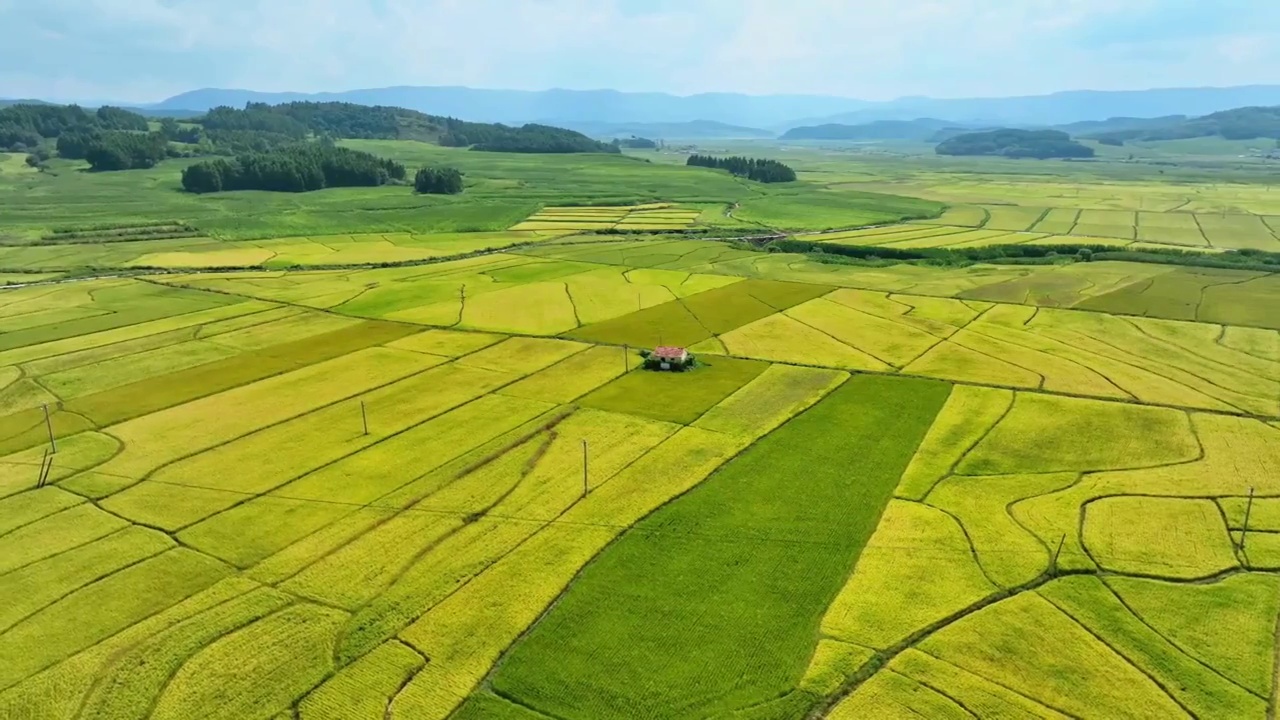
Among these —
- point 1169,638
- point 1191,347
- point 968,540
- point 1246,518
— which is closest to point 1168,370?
point 1191,347

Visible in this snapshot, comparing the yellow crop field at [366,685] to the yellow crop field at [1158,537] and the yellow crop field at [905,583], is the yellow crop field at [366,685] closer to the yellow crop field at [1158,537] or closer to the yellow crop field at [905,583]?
the yellow crop field at [905,583]

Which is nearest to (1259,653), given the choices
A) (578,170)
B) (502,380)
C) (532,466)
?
(532,466)

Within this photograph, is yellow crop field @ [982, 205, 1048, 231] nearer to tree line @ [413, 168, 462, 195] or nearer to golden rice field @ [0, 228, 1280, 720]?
golden rice field @ [0, 228, 1280, 720]

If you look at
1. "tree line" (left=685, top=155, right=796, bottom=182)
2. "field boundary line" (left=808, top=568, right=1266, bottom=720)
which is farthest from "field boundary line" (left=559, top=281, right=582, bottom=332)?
"tree line" (left=685, top=155, right=796, bottom=182)

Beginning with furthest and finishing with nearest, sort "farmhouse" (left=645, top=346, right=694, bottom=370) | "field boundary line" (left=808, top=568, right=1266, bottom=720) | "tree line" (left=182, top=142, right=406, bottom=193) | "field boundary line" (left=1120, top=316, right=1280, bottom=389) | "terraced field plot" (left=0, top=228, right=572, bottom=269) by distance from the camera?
1. "tree line" (left=182, top=142, right=406, bottom=193)
2. "terraced field plot" (left=0, top=228, right=572, bottom=269)
3. "field boundary line" (left=1120, top=316, right=1280, bottom=389)
4. "farmhouse" (left=645, top=346, right=694, bottom=370)
5. "field boundary line" (left=808, top=568, right=1266, bottom=720)

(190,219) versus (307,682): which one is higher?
(190,219)

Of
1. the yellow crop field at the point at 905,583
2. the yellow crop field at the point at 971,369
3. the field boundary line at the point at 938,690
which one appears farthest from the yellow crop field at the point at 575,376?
the field boundary line at the point at 938,690

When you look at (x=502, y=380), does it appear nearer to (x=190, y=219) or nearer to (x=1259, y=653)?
(x=1259, y=653)
